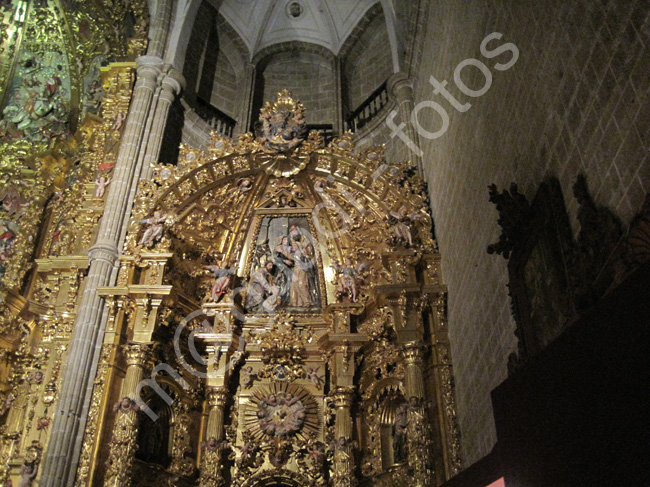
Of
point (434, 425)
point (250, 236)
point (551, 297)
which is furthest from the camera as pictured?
point (250, 236)

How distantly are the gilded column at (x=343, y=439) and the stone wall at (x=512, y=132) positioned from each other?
1.84 meters

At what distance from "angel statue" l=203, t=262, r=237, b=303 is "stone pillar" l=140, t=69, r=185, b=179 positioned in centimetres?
206

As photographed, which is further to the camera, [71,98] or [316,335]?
[71,98]

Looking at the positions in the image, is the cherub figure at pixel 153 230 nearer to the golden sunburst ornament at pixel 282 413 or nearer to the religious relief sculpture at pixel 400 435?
the golden sunburst ornament at pixel 282 413

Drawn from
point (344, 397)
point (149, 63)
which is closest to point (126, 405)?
point (344, 397)

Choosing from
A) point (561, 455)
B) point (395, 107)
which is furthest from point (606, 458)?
point (395, 107)

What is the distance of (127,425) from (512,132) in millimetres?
6195

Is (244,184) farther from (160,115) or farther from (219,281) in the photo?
(160,115)

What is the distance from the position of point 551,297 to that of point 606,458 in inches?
126

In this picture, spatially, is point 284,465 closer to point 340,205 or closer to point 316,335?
point 316,335

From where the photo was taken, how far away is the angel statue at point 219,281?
10227mm

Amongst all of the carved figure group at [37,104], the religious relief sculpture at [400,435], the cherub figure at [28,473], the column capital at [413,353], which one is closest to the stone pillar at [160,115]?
the carved figure group at [37,104]

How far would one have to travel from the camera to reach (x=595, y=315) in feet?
6.37

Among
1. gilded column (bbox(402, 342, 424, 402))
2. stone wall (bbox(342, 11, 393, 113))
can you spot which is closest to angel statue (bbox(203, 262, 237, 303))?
gilded column (bbox(402, 342, 424, 402))
